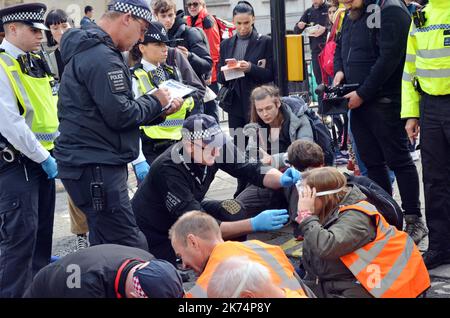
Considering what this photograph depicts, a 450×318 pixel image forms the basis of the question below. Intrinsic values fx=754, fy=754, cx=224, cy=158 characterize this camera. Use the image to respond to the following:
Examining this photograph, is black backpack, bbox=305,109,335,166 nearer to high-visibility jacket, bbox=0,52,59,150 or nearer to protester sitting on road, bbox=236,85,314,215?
protester sitting on road, bbox=236,85,314,215

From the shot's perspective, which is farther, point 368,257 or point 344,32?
point 344,32

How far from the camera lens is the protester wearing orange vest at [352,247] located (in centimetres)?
382

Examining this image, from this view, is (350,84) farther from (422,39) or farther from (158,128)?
(158,128)

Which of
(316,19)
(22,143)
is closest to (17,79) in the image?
(22,143)

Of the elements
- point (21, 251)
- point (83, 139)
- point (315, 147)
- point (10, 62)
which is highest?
point (10, 62)

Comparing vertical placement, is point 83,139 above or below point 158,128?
above

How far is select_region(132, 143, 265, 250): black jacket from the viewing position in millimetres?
4582

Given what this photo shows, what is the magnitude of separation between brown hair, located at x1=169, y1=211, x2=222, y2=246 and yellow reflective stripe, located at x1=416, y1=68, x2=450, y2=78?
200 centimetres

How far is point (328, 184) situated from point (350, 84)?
5.98 feet

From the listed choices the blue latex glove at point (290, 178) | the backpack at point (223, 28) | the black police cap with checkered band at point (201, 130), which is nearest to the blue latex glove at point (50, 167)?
the black police cap with checkered band at point (201, 130)

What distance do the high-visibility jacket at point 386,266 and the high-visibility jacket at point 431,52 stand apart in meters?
1.30

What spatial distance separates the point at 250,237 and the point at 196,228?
251cm

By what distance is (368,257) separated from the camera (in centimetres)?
385

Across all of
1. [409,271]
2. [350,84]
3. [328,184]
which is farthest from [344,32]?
[409,271]
